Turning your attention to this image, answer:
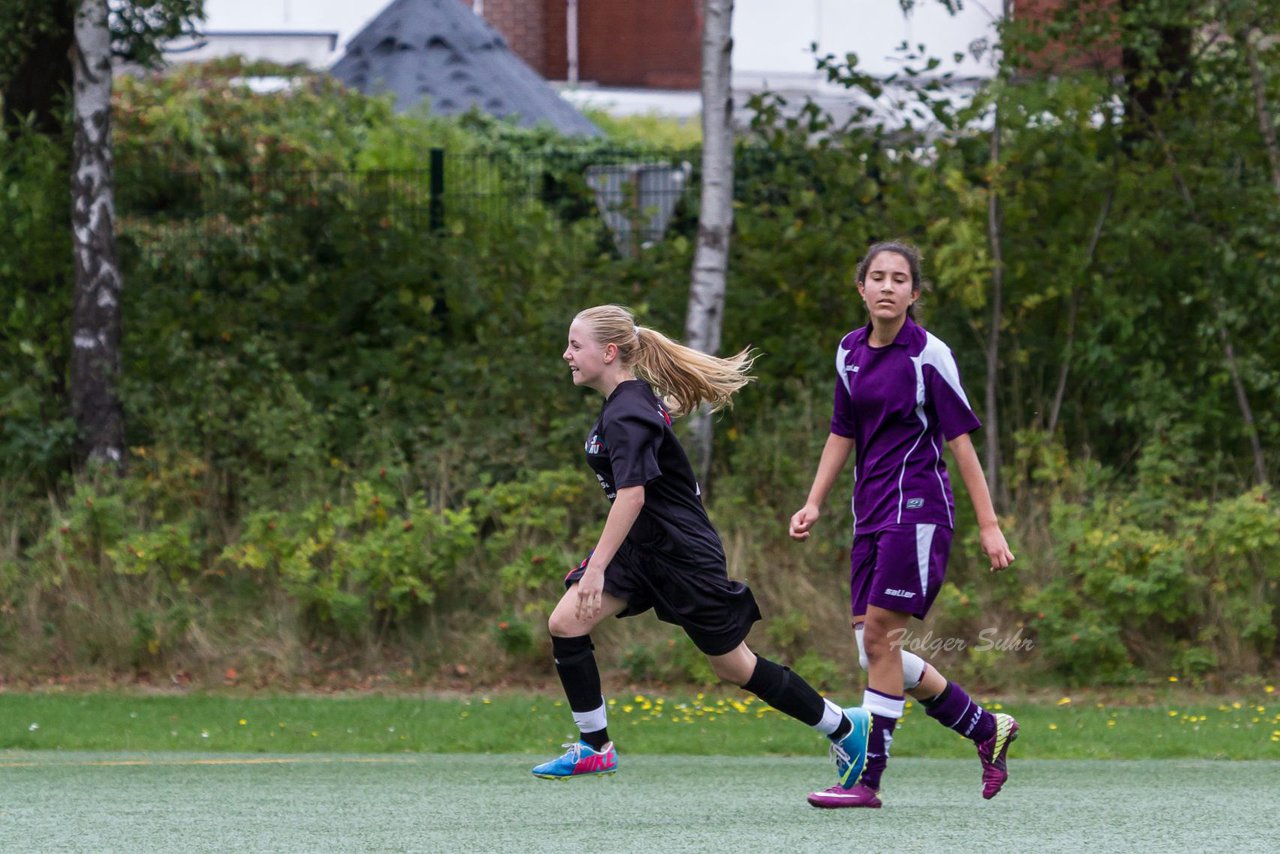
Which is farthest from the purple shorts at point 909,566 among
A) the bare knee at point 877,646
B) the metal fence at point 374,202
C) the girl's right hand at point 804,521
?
the metal fence at point 374,202

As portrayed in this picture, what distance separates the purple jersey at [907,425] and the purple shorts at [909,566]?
0.04 m

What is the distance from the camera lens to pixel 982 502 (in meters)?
6.06

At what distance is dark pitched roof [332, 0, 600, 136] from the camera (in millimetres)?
26234

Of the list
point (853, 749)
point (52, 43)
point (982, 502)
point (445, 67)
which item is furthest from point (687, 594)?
point (445, 67)

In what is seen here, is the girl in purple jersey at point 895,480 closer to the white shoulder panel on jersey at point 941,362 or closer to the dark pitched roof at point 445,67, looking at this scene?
the white shoulder panel on jersey at point 941,362

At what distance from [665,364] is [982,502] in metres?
1.23

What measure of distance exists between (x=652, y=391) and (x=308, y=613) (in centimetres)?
629

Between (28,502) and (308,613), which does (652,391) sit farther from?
(28,502)

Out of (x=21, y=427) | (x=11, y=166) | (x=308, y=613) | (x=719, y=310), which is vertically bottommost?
(x=308, y=613)

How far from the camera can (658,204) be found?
47.5ft

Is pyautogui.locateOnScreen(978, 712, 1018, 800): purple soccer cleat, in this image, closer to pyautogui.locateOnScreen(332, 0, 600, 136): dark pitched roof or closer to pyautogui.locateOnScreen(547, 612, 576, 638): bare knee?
pyautogui.locateOnScreen(547, 612, 576, 638): bare knee

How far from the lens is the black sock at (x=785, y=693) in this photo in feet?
20.6

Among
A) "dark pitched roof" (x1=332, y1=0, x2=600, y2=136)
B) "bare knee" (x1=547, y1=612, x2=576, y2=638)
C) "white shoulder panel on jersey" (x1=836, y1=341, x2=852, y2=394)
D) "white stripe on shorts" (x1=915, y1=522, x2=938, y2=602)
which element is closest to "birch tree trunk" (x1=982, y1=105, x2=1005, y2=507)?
"white shoulder panel on jersey" (x1=836, y1=341, x2=852, y2=394)

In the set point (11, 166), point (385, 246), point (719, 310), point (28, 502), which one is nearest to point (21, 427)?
point (28, 502)
